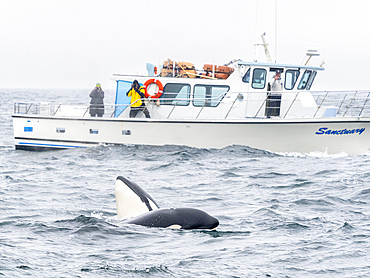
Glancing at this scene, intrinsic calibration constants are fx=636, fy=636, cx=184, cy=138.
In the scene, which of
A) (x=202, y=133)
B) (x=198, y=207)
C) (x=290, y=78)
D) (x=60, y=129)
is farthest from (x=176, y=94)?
(x=198, y=207)

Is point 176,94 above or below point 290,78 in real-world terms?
below

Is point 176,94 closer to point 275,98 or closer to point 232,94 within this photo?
point 232,94

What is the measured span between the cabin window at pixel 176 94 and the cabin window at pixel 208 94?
0.33 m

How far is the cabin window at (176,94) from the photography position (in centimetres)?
2281

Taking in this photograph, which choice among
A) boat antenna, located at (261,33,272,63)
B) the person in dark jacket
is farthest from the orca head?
boat antenna, located at (261,33,272,63)

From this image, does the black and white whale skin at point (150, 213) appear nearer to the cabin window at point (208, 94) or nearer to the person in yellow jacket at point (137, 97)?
the person in yellow jacket at point (137, 97)

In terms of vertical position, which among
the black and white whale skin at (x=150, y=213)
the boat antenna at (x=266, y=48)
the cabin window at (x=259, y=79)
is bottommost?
the black and white whale skin at (x=150, y=213)

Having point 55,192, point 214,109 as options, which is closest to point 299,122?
point 214,109

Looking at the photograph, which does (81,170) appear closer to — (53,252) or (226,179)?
(226,179)

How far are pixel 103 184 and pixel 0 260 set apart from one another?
743 centimetres

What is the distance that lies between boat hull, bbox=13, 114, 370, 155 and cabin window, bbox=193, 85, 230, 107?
1193 mm

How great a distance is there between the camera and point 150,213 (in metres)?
10.1

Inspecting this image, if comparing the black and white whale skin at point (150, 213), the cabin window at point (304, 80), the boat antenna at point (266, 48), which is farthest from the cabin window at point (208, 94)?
the black and white whale skin at point (150, 213)

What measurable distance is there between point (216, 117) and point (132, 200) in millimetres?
12261
